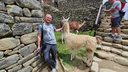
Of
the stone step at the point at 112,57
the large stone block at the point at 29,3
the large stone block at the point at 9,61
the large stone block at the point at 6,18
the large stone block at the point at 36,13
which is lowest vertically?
the stone step at the point at 112,57

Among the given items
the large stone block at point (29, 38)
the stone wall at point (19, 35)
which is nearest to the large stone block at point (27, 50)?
the stone wall at point (19, 35)

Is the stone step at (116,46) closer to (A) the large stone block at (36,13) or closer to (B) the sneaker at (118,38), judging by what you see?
(B) the sneaker at (118,38)

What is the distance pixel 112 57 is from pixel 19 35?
2.68 meters

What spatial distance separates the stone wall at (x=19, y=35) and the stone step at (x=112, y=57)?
1.86 meters

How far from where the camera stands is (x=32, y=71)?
4.18 metres

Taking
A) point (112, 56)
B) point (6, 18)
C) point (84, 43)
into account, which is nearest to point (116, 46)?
point (112, 56)

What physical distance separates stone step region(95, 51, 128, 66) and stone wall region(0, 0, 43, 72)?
186cm

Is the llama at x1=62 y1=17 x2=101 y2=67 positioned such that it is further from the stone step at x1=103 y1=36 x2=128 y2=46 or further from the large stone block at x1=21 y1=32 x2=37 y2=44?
the stone step at x1=103 y1=36 x2=128 y2=46

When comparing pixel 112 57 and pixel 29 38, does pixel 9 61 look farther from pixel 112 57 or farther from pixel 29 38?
pixel 112 57

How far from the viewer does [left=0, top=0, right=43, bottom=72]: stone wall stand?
323cm

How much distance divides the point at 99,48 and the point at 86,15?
5980 millimetres

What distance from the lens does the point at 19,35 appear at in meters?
3.66

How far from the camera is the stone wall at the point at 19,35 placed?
323 cm

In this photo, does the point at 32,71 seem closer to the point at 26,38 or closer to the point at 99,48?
the point at 26,38
